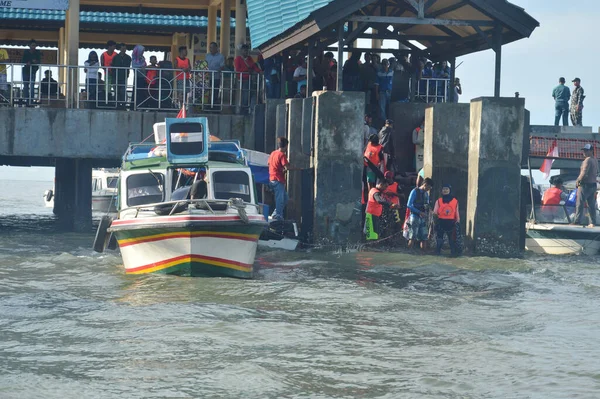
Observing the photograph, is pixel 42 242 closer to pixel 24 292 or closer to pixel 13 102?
pixel 13 102

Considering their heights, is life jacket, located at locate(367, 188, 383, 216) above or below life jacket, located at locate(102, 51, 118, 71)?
below

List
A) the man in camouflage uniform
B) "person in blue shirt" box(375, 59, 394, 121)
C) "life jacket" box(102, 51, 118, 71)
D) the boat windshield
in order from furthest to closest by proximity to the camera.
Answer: the man in camouflage uniform
"life jacket" box(102, 51, 118, 71)
"person in blue shirt" box(375, 59, 394, 121)
the boat windshield

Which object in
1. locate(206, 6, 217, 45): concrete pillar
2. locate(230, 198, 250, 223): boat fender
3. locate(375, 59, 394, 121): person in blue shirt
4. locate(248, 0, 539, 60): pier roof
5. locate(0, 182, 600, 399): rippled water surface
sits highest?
locate(206, 6, 217, 45): concrete pillar

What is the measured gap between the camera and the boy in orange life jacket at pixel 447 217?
736 inches

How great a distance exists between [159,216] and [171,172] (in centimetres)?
200

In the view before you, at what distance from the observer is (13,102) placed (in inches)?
925

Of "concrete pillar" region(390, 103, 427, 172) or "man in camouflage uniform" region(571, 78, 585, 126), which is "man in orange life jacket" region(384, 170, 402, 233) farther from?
"man in camouflage uniform" region(571, 78, 585, 126)

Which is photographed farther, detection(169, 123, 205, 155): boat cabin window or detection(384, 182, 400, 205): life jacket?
detection(384, 182, 400, 205): life jacket

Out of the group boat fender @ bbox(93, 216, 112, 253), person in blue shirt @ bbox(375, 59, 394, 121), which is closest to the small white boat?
person in blue shirt @ bbox(375, 59, 394, 121)

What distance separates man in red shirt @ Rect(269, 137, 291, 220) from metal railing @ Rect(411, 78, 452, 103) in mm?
5163

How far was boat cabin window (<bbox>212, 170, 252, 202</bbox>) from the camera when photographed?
16781 mm

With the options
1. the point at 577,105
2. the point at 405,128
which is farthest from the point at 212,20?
the point at 577,105

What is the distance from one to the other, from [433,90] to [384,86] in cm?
226

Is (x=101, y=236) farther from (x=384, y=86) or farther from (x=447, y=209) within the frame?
(x=384, y=86)
